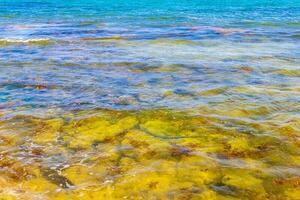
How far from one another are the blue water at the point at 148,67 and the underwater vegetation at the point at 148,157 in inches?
52.6

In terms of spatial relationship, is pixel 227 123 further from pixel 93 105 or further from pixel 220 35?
pixel 220 35

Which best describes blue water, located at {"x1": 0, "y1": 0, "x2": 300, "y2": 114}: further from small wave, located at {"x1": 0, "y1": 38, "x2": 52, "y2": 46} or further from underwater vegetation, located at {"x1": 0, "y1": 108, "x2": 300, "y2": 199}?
underwater vegetation, located at {"x1": 0, "y1": 108, "x2": 300, "y2": 199}

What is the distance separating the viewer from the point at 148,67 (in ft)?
60.2

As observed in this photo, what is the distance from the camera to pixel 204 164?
8.77 meters

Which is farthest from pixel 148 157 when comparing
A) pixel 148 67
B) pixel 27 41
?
pixel 27 41

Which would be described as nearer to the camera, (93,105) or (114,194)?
(114,194)

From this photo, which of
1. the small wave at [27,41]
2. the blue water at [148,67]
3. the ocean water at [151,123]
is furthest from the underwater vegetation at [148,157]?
the small wave at [27,41]

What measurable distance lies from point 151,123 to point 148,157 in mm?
2208

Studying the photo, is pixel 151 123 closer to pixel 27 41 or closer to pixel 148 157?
pixel 148 157

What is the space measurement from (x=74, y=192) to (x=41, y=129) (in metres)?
3.55

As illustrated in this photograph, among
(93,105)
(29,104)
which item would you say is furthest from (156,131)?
(29,104)

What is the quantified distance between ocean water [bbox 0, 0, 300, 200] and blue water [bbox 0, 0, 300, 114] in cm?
6

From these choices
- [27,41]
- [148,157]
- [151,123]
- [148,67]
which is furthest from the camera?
[27,41]

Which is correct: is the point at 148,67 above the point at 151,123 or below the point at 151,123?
below
